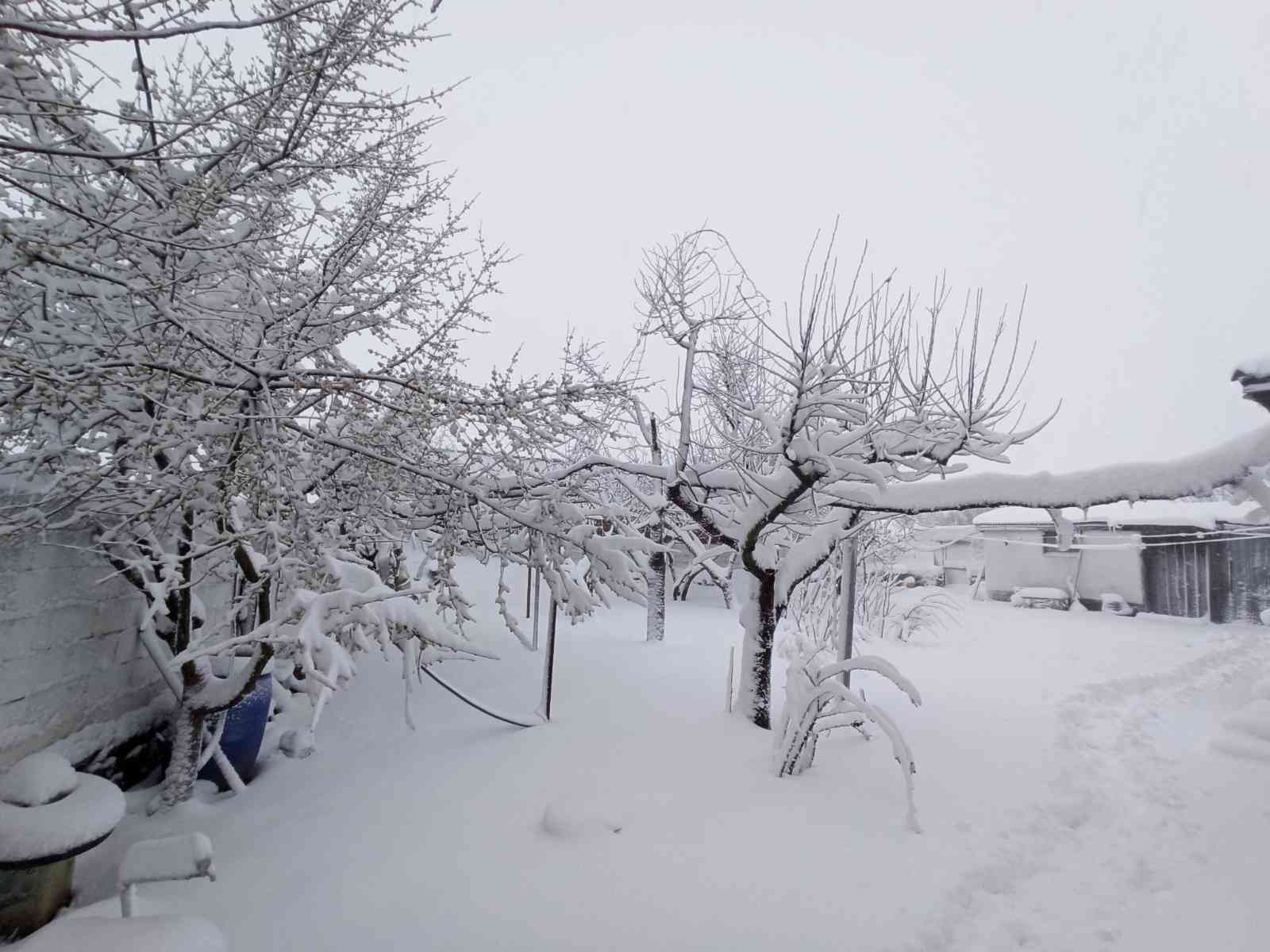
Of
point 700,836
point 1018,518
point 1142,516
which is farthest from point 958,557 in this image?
point 700,836

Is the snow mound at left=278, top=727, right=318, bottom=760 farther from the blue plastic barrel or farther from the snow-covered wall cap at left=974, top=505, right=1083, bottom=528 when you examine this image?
the snow-covered wall cap at left=974, top=505, right=1083, bottom=528

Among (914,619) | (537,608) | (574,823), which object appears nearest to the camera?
(574,823)

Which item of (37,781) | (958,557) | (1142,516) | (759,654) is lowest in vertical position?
(37,781)

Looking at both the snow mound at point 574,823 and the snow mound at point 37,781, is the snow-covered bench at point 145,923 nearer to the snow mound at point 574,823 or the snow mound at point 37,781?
the snow mound at point 37,781

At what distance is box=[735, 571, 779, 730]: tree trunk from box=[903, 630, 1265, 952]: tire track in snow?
1884mm

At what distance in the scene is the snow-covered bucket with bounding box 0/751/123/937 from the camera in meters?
2.68

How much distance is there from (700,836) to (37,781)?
3.27m

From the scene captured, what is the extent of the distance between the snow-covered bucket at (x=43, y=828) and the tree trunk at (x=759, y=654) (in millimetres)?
4179

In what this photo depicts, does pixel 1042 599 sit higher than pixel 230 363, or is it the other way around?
pixel 230 363

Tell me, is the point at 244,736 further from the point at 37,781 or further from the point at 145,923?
the point at 145,923

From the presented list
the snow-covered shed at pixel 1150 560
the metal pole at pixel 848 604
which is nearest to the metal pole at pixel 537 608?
the metal pole at pixel 848 604

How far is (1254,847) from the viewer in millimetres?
3881

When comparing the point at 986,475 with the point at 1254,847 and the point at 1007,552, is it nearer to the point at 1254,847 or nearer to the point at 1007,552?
the point at 1254,847

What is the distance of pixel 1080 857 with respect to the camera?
3.75 m
